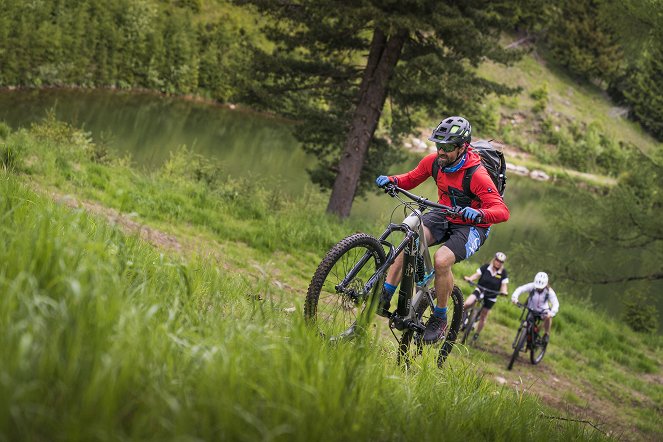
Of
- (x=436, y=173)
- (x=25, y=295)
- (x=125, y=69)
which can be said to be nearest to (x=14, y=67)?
(x=125, y=69)

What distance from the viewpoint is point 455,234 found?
6.55 m

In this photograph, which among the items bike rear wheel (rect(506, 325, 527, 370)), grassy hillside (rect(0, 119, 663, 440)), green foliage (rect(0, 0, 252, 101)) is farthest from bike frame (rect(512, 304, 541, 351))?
green foliage (rect(0, 0, 252, 101))

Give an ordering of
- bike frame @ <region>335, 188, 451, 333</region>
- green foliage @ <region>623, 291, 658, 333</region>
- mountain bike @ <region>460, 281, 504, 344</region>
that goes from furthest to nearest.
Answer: green foliage @ <region>623, 291, 658, 333</region> < mountain bike @ <region>460, 281, 504, 344</region> < bike frame @ <region>335, 188, 451, 333</region>

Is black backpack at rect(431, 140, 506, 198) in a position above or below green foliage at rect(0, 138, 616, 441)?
above

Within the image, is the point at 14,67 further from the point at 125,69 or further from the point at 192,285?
the point at 192,285

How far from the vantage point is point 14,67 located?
103 ft

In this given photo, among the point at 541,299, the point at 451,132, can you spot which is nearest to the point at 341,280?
the point at 451,132

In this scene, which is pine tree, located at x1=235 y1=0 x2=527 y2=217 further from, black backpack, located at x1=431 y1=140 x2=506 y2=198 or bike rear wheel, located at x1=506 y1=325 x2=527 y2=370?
black backpack, located at x1=431 y1=140 x2=506 y2=198

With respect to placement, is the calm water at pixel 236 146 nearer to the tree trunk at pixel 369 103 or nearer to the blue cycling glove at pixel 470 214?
the tree trunk at pixel 369 103

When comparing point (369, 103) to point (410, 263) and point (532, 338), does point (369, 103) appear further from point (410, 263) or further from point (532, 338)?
point (410, 263)

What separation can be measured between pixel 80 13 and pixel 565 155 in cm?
5257

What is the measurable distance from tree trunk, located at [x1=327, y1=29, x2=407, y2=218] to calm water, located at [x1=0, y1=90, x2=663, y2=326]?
4621 millimetres

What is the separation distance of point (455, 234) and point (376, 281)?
45.5 inches

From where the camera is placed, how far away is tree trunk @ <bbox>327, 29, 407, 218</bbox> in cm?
1470
